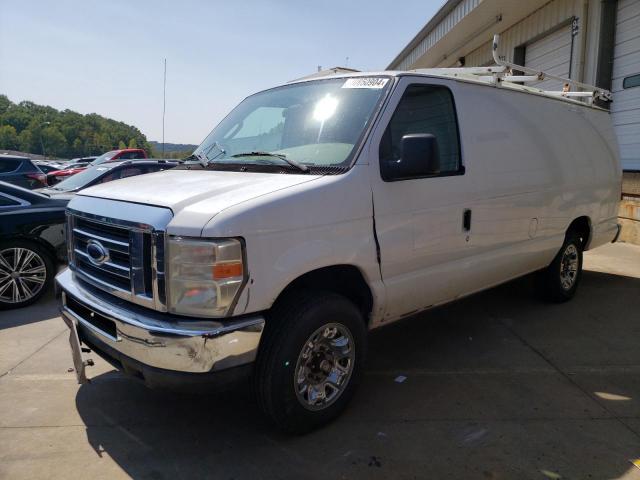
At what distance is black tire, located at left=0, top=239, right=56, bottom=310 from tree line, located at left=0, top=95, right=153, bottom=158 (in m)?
92.7

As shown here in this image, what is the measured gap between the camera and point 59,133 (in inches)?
4090

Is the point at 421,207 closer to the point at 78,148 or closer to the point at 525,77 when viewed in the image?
the point at 525,77

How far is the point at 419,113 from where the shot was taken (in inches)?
141

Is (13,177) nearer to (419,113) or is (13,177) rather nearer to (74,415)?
(74,415)

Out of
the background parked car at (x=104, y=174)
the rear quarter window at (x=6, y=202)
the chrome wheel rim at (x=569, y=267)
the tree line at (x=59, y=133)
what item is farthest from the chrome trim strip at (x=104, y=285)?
the tree line at (x=59, y=133)

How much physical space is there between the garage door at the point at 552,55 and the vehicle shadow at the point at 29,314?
9.79m

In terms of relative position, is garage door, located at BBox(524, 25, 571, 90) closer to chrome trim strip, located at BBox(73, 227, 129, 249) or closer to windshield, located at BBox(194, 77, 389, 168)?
windshield, located at BBox(194, 77, 389, 168)

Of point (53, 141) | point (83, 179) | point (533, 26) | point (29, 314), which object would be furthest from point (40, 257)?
point (53, 141)

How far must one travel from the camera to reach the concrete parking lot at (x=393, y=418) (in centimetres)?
273

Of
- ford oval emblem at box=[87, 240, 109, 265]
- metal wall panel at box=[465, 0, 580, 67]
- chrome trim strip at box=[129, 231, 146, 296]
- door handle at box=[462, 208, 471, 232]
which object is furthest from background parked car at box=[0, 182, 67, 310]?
metal wall panel at box=[465, 0, 580, 67]

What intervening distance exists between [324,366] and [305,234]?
856 mm

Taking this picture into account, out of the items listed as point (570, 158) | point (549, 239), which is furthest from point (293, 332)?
point (570, 158)

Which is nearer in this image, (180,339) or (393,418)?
(180,339)

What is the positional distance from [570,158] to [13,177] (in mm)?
12008
